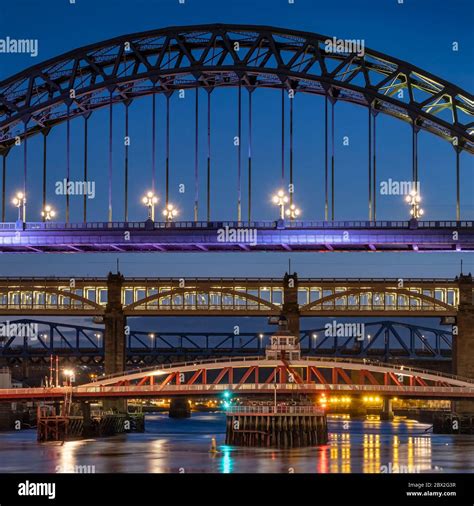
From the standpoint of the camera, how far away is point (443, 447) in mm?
99812

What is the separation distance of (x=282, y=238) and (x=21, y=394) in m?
23.6

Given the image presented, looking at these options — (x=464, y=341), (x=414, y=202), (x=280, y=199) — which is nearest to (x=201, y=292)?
(x=464, y=341)

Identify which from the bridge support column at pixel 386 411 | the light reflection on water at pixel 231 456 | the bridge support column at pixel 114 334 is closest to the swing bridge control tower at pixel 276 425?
the light reflection on water at pixel 231 456

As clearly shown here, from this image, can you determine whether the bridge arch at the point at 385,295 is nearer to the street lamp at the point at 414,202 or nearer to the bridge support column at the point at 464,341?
the bridge support column at the point at 464,341

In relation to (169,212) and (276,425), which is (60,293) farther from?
(276,425)

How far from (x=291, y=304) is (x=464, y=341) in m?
16.3

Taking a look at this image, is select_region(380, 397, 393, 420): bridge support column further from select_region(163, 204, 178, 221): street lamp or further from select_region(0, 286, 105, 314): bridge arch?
select_region(163, 204, 178, 221): street lamp

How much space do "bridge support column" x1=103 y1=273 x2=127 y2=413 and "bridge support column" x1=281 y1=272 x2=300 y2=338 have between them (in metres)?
15.3

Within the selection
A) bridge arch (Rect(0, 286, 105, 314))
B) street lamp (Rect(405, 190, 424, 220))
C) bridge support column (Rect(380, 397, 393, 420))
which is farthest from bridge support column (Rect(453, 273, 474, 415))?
bridge support column (Rect(380, 397, 393, 420))

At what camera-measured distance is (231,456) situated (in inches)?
3423

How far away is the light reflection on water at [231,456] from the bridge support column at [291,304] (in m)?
14.3

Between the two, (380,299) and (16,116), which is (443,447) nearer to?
(380,299)

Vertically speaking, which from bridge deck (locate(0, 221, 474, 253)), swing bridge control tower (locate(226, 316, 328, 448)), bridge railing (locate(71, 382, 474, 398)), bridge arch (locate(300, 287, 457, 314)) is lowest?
swing bridge control tower (locate(226, 316, 328, 448))

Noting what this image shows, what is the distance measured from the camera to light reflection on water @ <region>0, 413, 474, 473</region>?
7812 centimetres
